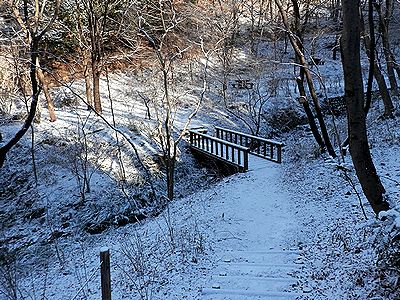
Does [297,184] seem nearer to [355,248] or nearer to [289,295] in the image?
[355,248]

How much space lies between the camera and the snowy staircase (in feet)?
15.1

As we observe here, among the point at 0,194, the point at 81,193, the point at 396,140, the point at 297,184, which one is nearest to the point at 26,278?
the point at 81,193

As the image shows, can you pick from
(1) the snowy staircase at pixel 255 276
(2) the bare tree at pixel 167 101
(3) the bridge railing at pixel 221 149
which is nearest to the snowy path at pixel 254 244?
(1) the snowy staircase at pixel 255 276

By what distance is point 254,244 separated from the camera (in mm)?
6426

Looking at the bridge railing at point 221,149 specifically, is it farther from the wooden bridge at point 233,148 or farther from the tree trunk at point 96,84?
the tree trunk at point 96,84

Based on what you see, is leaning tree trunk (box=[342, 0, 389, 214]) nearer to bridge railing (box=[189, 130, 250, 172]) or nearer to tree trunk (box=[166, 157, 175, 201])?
tree trunk (box=[166, 157, 175, 201])

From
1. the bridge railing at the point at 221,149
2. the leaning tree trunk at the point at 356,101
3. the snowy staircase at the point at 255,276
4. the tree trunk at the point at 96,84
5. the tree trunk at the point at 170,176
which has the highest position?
the tree trunk at the point at 96,84

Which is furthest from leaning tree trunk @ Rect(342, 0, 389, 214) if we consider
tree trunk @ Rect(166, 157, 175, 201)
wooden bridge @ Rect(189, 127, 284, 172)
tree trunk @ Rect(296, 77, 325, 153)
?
wooden bridge @ Rect(189, 127, 284, 172)

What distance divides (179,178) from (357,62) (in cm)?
991

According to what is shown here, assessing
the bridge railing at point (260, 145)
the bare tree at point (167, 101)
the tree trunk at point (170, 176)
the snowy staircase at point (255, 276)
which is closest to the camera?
the snowy staircase at point (255, 276)

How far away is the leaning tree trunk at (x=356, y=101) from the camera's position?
164 inches

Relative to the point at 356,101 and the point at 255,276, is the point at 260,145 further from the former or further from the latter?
the point at 356,101

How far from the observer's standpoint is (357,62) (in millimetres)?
4258

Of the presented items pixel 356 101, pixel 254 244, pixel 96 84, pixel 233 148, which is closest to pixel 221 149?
pixel 233 148
